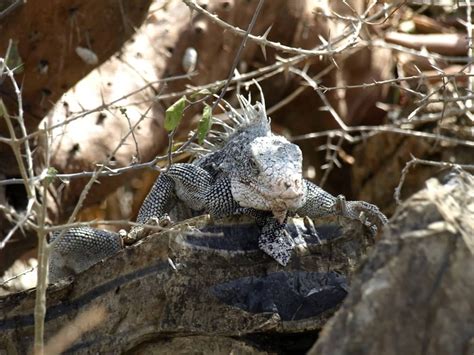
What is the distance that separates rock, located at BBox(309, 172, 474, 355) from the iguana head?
179 cm

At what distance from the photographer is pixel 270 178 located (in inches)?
217

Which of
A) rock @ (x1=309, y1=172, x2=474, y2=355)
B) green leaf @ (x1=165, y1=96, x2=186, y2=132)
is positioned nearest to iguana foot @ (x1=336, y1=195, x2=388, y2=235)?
green leaf @ (x1=165, y1=96, x2=186, y2=132)

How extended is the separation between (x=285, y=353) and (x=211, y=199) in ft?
4.18

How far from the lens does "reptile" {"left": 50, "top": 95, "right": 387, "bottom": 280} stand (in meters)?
5.49

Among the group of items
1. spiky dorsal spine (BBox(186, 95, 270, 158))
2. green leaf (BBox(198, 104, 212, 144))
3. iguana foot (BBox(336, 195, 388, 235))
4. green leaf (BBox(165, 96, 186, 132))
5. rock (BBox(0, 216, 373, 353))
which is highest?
green leaf (BBox(165, 96, 186, 132))

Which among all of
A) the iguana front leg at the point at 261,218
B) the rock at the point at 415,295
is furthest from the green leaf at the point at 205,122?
the rock at the point at 415,295

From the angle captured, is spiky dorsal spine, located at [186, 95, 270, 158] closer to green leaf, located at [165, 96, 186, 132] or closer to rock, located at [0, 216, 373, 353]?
rock, located at [0, 216, 373, 353]

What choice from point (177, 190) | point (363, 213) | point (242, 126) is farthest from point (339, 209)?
point (177, 190)

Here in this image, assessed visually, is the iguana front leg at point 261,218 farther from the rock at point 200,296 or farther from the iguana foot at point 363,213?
the iguana foot at point 363,213

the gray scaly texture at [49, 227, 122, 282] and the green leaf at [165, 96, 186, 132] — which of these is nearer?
the green leaf at [165, 96, 186, 132]

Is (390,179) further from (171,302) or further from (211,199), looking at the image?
(171,302)

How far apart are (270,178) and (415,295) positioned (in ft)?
6.88

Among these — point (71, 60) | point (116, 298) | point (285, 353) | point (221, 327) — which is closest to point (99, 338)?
point (116, 298)

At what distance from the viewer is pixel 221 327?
5.11 meters
